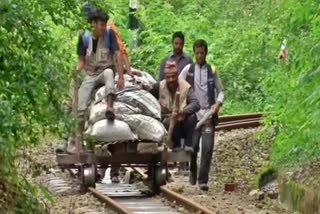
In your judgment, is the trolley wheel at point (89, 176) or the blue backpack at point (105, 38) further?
the trolley wheel at point (89, 176)

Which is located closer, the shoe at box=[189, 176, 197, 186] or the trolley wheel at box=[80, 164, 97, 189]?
the trolley wheel at box=[80, 164, 97, 189]

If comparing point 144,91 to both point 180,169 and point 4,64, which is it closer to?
point 180,169

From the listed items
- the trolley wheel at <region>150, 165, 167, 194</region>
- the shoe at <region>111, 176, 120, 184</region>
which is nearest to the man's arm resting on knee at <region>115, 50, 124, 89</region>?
the trolley wheel at <region>150, 165, 167, 194</region>

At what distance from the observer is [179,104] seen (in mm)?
14148

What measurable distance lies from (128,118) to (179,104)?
2.80 ft

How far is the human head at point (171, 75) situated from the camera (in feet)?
46.0

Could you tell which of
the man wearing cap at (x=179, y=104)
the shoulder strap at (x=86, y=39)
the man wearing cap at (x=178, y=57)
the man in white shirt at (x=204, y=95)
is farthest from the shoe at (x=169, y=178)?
the shoulder strap at (x=86, y=39)

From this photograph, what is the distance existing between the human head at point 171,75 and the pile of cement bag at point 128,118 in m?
0.30

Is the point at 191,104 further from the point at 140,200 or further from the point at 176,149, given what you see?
the point at 140,200

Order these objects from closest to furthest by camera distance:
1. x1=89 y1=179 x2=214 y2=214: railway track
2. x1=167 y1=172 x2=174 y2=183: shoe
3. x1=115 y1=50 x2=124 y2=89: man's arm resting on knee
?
1. x1=89 y1=179 x2=214 y2=214: railway track
2. x1=115 y1=50 x2=124 y2=89: man's arm resting on knee
3. x1=167 y1=172 x2=174 y2=183: shoe

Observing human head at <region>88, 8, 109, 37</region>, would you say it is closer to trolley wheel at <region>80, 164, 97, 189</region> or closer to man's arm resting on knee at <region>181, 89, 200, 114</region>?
man's arm resting on knee at <region>181, 89, 200, 114</region>

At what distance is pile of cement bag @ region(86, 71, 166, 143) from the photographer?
43.8 feet

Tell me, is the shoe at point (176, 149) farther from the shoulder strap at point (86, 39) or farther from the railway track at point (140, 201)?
the shoulder strap at point (86, 39)

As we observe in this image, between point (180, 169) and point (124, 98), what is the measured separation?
107 inches
